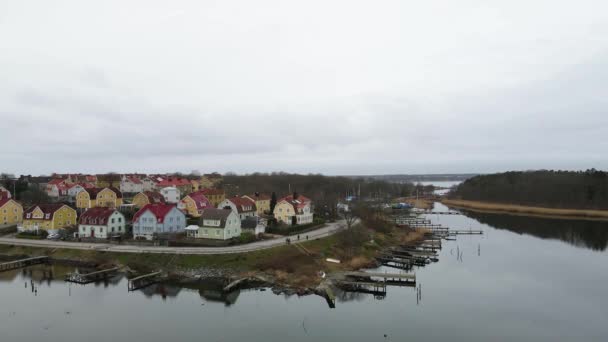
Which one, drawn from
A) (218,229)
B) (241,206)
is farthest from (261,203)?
(218,229)

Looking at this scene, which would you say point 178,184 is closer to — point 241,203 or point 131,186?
point 131,186

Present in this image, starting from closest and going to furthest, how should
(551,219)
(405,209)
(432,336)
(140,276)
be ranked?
(432,336)
(140,276)
(551,219)
(405,209)

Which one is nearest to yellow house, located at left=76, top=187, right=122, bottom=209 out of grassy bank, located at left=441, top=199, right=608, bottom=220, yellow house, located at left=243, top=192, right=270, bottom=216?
yellow house, located at left=243, top=192, right=270, bottom=216

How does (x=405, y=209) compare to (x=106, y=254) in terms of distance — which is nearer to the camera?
(x=106, y=254)

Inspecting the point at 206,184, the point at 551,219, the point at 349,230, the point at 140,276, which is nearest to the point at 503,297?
the point at 349,230

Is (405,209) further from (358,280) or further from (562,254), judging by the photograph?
(358,280)

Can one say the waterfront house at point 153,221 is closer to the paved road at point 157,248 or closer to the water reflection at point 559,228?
the paved road at point 157,248

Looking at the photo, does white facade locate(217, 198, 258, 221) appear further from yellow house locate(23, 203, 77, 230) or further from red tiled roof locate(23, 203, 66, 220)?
red tiled roof locate(23, 203, 66, 220)
